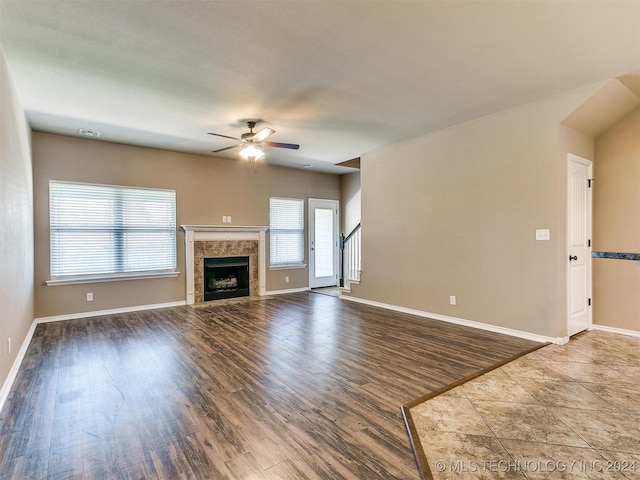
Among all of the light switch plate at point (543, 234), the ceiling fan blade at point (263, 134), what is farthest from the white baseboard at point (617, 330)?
the ceiling fan blade at point (263, 134)

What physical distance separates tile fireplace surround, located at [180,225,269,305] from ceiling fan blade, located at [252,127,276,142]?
2624mm

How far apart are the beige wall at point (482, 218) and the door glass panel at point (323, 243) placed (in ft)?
7.55

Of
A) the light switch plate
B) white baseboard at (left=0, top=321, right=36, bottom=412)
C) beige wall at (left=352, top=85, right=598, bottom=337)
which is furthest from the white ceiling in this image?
white baseboard at (left=0, top=321, right=36, bottom=412)

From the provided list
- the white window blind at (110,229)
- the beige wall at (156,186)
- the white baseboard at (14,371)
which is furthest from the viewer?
the white window blind at (110,229)

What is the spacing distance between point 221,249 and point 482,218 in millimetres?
4716

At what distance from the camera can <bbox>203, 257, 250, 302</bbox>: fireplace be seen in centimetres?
657

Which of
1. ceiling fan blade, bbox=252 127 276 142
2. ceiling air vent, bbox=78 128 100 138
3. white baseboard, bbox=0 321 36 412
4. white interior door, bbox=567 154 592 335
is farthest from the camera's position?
ceiling air vent, bbox=78 128 100 138

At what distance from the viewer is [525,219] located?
13.3ft

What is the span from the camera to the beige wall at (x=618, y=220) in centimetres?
406

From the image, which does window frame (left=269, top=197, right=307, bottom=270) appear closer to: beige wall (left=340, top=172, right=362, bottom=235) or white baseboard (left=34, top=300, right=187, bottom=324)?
beige wall (left=340, top=172, right=362, bottom=235)

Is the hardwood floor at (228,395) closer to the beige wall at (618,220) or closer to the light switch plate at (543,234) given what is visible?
the light switch plate at (543,234)

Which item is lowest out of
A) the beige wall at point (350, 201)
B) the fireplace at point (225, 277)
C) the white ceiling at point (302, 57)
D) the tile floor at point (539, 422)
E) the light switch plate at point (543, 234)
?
the tile floor at point (539, 422)

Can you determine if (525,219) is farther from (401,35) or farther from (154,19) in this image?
(154,19)

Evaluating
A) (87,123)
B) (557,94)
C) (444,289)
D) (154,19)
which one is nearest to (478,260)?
(444,289)
